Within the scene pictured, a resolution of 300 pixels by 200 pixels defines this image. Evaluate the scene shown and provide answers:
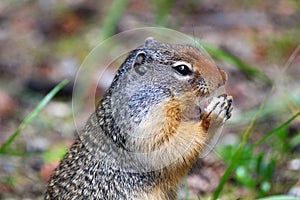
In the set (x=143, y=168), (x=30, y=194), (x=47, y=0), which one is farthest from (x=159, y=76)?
(x=47, y=0)

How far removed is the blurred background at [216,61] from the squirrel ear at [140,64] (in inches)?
28.4

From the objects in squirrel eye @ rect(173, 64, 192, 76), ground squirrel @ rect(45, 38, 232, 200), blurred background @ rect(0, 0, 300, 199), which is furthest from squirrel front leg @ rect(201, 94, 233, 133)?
blurred background @ rect(0, 0, 300, 199)

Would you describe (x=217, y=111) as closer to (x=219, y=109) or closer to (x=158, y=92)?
(x=219, y=109)

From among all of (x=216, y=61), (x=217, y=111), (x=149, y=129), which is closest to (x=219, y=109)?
(x=217, y=111)

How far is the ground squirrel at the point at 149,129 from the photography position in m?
4.48

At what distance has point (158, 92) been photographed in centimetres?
452

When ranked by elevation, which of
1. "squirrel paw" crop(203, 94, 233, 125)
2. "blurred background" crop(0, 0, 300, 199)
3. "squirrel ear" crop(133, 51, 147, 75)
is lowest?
"squirrel paw" crop(203, 94, 233, 125)

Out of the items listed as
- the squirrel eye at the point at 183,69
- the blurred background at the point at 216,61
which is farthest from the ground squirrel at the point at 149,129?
the blurred background at the point at 216,61

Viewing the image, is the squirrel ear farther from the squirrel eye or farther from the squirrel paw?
the squirrel paw

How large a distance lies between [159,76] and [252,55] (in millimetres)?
3659

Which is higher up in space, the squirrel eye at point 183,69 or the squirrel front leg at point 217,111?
the squirrel eye at point 183,69

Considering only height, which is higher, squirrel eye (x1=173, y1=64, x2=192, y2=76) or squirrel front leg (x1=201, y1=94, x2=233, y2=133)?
squirrel eye (x1=173, y1=64, x2=192, y2=76)

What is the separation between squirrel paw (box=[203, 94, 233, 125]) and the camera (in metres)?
4.47

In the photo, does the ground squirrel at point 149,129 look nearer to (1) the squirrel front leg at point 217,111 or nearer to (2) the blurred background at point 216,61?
(1) the squirrel front leg at point 217,111
